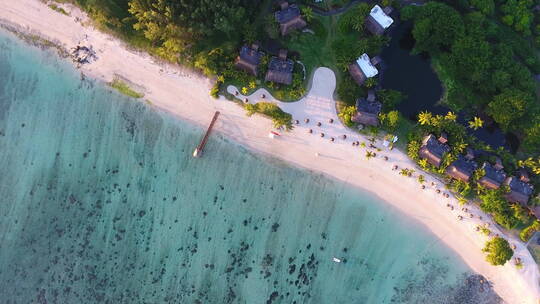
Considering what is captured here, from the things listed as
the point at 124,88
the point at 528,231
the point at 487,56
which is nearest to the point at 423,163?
the point at 487,56

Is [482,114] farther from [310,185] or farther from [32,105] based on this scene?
[32,105]

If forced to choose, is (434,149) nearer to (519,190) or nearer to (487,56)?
(519,190)

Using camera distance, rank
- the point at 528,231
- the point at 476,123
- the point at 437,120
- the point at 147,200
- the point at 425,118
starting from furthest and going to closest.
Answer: the point at 147,200 → the point at 528,231 → the point at 476,123 → the point at 437,120 → the point at 425,118

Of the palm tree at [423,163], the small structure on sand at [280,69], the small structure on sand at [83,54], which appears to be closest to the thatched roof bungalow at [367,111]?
the palm tree at [423,163]

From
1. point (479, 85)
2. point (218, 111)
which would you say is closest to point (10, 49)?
point (218, 111)

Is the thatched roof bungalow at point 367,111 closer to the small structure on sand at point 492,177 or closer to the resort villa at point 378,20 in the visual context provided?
the resort villa at point 378,20
